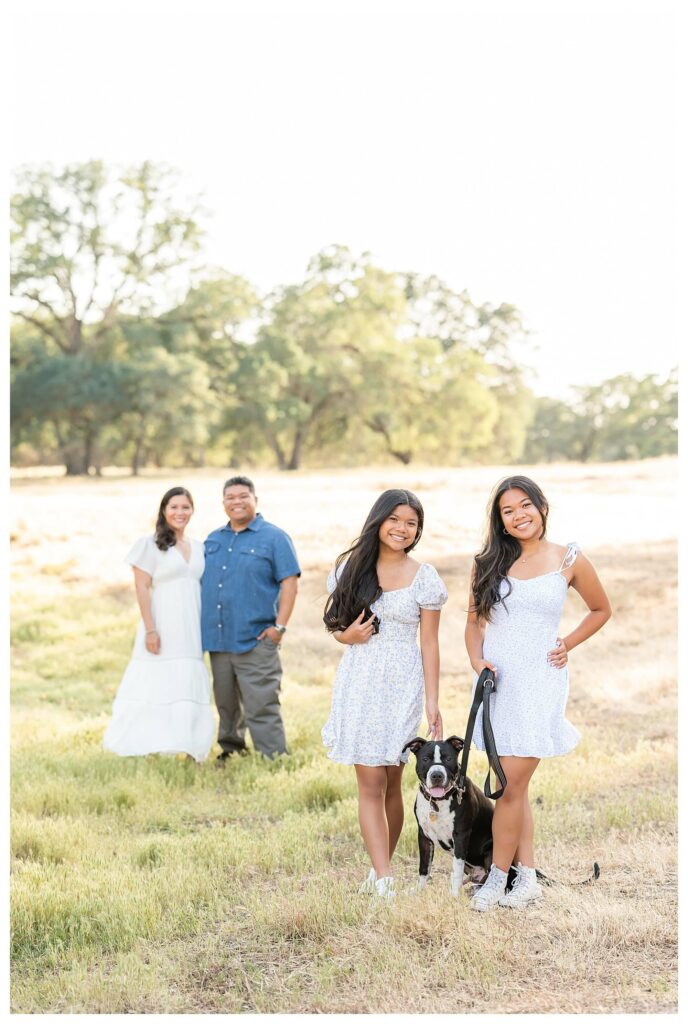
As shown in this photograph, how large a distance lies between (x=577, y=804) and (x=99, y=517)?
55.8ft

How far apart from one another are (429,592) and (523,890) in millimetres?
1540

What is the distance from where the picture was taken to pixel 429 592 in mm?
4961

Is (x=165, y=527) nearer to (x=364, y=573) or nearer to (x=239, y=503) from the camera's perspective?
(x=239, y=503)

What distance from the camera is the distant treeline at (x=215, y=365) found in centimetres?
4244

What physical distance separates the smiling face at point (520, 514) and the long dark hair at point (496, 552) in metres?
0.02

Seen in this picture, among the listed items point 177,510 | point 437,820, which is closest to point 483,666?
point 437,820

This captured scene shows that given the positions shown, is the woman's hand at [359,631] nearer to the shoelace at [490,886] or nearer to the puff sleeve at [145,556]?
the shoelace at [490,886]

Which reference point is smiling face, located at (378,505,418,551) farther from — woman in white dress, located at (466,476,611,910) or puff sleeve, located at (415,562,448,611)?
woman in white dress, located at (466,476,611,910)

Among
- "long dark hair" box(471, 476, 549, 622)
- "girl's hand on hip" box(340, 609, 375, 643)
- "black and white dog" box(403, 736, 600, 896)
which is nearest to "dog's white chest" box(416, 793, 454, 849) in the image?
"black and white dog" box(403, 736, 600, 896)

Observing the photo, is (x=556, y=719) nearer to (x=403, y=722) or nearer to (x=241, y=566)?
(x=403, y=722)

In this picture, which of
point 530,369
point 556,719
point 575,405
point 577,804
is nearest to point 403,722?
point 556,719

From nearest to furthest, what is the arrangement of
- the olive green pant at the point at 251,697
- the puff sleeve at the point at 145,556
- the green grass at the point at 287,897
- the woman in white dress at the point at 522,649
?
the green grass at the point at 287,897, the woman in white dress at the point at 522,649, the olive green pant at the point at 251,697, the puff sleeve at the point at 145,556

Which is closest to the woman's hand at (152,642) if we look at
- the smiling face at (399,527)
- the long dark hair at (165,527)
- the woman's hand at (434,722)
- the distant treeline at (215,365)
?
the long dark hair at (165,527)

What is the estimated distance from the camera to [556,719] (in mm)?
4898
